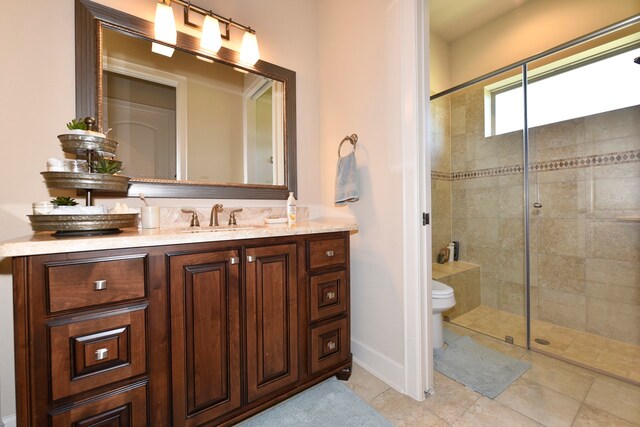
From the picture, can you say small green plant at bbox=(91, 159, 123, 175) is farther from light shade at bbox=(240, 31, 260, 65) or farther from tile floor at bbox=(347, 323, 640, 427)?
tile floor at bbox=(347, 323, 640, 427)

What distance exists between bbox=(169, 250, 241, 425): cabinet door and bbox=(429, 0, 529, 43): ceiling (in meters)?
2.82

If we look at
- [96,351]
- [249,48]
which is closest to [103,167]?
[96,351]

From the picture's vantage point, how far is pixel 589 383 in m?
1.45

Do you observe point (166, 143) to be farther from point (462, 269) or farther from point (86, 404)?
point (462, 269)

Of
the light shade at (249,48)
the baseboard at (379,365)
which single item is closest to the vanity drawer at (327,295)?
the baseboard at (379,365)

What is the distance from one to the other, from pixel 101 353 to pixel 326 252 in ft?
3.20

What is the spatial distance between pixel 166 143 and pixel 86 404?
1.20 metres

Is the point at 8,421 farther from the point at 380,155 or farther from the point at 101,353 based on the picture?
the point at 380,155

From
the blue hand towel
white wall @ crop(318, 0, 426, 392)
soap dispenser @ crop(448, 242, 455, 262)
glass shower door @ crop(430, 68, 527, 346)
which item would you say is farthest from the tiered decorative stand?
soap dispenser @ crop(448, 242, 455, 262)

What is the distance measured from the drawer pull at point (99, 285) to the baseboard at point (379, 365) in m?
1.45

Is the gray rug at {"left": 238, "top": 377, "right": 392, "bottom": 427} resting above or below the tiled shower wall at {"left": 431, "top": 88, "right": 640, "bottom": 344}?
below

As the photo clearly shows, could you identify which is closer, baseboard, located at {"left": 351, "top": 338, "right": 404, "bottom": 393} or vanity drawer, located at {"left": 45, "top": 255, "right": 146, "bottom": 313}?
vanity drawer, located at {"left": 45, "top": 255, "right": 146, "bottom": 313}

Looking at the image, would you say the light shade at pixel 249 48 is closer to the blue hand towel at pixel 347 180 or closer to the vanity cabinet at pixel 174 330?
the blue hand towel at pixel 347 180

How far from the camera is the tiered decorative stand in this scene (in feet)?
2.95
